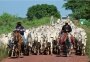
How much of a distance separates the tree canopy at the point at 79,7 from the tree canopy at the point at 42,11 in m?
5.10

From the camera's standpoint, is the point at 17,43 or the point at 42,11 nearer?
the point at 17,43

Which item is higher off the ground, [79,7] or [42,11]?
[42,11]

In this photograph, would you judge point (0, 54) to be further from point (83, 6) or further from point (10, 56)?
point (83, 6)

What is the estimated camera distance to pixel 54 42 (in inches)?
1117

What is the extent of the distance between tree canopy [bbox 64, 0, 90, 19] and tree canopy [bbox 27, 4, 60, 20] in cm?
510

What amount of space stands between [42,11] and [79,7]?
8.97 metres

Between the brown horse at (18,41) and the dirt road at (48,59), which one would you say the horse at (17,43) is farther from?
the dirt road at (48,59)

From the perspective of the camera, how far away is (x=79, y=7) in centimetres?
6228

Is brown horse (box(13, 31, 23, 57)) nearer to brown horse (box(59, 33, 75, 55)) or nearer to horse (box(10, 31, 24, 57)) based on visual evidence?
horse (box(10, 31, 24, 57))

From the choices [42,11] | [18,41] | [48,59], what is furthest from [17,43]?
[42,11]

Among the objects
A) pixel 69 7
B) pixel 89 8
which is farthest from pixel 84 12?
pixel 69 7

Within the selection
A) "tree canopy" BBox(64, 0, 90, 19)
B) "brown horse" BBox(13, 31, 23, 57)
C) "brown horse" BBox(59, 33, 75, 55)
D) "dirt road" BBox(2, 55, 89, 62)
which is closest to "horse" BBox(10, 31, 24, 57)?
"brown horse" BBox(13, 31, 23, 57)

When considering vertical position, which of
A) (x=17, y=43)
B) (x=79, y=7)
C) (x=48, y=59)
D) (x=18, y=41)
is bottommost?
(x=48, y=59)

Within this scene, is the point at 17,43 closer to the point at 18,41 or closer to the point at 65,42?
the point at 18,41
